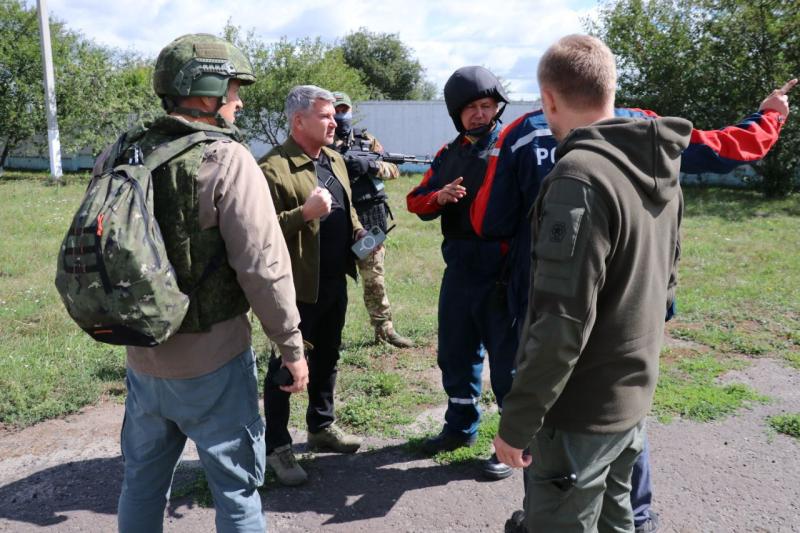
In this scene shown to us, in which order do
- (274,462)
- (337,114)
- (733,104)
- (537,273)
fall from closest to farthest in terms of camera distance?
(537,273)
(274,462)
(337,114)
(733,104)

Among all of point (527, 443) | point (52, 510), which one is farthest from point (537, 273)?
point (52, 510)

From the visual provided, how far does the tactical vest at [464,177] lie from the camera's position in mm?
3686

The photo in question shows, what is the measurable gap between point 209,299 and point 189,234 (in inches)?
9.3

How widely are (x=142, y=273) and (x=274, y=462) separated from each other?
6.28ft

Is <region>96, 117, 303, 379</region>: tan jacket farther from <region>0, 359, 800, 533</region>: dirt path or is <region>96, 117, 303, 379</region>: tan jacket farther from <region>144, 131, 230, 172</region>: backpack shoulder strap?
<region>0, 359, 800, 533</region>: dirt path

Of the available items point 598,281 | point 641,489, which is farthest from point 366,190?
point 598,281

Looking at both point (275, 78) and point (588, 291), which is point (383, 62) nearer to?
point (275, 78)

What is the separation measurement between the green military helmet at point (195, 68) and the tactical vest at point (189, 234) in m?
0.14

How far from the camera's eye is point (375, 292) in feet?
19.4

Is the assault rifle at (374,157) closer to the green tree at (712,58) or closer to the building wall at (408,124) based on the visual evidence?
the green tree at (712,58)

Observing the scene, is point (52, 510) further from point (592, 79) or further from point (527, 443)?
point (592, 79)

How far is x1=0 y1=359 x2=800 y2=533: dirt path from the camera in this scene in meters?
3.26

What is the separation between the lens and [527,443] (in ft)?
6.51

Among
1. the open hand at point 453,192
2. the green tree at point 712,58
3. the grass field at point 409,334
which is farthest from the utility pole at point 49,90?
the open hand at point 453,192
